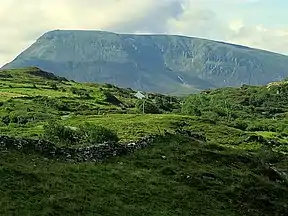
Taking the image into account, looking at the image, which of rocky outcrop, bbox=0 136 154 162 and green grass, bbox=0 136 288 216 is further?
rocky outcrop, bbox=0 136 154 162

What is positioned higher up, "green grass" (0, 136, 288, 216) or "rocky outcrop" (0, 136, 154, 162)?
"rocky outcrop" (0, 136, 154, 162)

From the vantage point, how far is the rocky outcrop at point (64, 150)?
108 ft

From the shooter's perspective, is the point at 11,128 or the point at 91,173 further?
the point at 11,128

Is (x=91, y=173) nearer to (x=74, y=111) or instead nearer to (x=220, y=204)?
(x=220, y=204)

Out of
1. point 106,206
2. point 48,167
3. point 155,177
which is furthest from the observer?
point 155,177

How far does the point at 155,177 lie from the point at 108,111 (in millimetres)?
150065

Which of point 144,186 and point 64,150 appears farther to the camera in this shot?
point 64,150

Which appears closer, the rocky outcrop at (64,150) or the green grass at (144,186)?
the green grass at (144,186)

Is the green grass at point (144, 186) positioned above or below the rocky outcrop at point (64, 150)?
below

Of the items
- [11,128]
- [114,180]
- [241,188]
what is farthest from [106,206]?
[11,128]

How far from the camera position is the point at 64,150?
35.2 meters

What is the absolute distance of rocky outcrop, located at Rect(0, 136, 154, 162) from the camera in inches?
1299

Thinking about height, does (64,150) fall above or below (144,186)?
above

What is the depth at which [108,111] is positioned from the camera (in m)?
184
